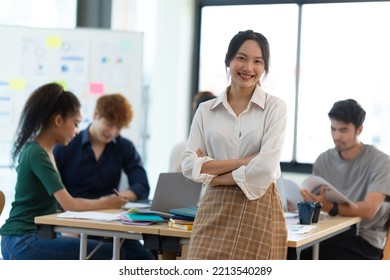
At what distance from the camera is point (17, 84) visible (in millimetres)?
5176

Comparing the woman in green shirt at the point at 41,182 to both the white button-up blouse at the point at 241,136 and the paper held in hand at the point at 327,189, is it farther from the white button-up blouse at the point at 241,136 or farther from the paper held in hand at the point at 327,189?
the paper held in hand at the point at 327,189

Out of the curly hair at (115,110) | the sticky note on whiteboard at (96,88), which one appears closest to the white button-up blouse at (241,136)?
the curly hair at (115,110)

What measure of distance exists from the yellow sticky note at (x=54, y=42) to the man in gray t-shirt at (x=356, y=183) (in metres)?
2.40

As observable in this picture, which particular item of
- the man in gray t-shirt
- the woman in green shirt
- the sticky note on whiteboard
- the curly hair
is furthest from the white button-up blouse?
the sticky note on whiteboard

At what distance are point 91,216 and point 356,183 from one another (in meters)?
1.46

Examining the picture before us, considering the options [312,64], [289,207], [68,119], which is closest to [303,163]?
[312,64]

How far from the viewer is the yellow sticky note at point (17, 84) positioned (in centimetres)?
517

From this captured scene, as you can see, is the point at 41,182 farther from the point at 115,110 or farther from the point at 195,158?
the point at 195,158

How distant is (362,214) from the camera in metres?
3.56

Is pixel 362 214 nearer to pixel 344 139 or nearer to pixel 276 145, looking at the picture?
pixel 344 139

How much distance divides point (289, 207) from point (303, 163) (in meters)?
2.41

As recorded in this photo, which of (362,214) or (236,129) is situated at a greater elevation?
(236,129)

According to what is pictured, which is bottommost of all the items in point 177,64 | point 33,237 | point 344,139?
point 33,237

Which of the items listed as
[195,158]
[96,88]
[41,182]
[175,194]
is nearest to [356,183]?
[175,194]
